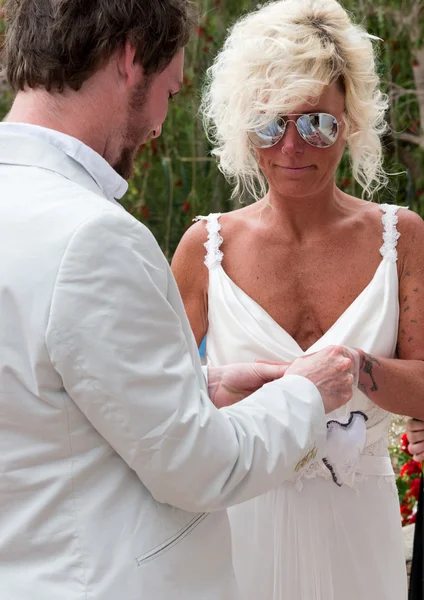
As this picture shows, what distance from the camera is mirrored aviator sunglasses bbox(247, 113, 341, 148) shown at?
8.62ft

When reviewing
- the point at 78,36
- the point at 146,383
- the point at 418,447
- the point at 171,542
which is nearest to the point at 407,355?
the point at 418,447

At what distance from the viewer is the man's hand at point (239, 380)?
2.15 m

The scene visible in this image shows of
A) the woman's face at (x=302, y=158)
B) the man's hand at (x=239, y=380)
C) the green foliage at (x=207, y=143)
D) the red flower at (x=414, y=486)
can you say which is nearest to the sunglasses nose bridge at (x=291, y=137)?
the woman's face at (x=302, y=158)

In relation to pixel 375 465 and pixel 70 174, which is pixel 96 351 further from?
pixel 375 465

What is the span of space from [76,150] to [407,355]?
55.2 inches

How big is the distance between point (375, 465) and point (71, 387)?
148cm

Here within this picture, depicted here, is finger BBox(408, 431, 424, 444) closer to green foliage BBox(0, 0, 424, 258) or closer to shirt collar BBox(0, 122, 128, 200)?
shirt collar BBox(0, 122, 128, 200)

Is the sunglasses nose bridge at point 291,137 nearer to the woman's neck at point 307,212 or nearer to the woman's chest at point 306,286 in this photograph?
the woman's neck at point 307,212

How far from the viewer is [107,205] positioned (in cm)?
157

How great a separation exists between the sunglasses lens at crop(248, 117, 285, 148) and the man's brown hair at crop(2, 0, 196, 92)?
2.96ft

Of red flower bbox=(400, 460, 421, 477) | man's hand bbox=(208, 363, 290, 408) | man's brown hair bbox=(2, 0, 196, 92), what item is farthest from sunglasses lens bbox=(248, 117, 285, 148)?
red flower bbox=(400, 460, 421, 477)

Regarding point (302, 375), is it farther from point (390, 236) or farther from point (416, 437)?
point (416, 437)

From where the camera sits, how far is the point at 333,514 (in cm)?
274

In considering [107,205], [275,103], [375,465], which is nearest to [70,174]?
[107,205]
